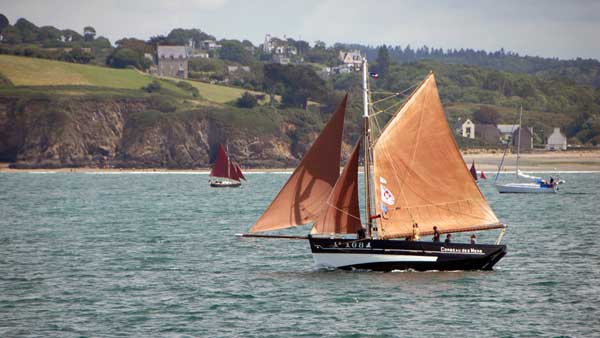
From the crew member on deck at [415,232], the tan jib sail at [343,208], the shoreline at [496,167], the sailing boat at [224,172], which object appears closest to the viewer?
the tan jib sail at [343,208]

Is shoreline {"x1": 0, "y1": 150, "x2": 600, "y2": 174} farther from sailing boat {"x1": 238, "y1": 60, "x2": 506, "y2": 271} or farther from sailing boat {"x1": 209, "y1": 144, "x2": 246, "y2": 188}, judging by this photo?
sailing boat {"x1": 238, "y1": 60, "x2": 506, "y2": 271}

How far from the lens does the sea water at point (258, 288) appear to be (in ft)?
118

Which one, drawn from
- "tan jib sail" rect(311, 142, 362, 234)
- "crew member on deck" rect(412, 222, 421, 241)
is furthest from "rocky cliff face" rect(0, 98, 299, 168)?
"crew member on deck" rect(412, 222, 421, 241)

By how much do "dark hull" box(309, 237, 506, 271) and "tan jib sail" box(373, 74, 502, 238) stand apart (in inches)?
36.2

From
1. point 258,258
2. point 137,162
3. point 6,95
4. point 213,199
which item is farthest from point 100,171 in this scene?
Result: point 258,258

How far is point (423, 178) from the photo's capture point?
1769 inches

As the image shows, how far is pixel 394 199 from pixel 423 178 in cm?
166

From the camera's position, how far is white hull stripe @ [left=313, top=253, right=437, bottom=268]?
4419 centimetres

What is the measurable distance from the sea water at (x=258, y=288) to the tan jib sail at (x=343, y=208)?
7.19 feet

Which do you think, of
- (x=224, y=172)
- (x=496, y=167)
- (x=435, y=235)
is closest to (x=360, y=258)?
(x=435, y=235)

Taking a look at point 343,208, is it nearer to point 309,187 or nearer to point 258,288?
point 309,187

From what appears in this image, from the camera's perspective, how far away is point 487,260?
150 feet

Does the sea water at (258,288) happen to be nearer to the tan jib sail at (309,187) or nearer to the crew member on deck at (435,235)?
the crew member on deck at (435,235)

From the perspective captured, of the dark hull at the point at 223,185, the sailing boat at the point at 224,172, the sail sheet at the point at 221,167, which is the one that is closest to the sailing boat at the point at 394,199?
the sailing boat at the point at 224,172
